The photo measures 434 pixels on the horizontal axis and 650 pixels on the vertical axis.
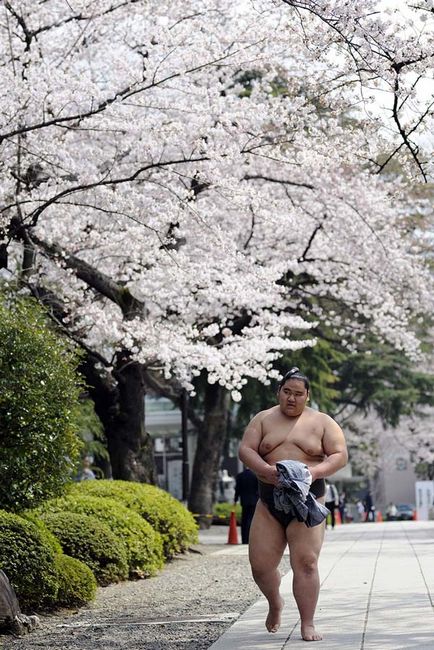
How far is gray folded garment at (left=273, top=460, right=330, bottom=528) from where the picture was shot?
8008mm

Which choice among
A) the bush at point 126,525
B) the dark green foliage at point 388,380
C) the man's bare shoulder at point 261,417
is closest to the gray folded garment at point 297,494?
the man's bare shoulder at point 261,417

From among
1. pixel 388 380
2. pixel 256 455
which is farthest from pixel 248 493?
pixel 388 380

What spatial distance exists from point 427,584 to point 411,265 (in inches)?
608

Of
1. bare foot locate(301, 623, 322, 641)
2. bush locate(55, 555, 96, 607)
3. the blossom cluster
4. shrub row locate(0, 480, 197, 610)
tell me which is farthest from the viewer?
the blossom cluster

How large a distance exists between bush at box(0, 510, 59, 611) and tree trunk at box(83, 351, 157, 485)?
9432mm

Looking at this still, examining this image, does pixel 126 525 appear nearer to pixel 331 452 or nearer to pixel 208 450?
pixel 331 452

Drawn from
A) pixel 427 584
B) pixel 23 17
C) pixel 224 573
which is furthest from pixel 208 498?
pixel 427 584

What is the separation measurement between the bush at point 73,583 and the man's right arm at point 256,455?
3.61 m

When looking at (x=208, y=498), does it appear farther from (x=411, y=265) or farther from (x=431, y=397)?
(x=431, y=397)

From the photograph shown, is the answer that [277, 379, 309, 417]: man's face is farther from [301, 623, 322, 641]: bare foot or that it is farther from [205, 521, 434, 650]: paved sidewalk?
[205, 521, 434, 650]: paved sidewalk

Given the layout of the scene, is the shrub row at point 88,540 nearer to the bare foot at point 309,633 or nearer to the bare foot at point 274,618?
the bare foot at point 274,618

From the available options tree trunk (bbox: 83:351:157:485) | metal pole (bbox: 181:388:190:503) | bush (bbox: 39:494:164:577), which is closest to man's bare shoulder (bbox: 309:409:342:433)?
bush (bbox: 39:494:164:577)

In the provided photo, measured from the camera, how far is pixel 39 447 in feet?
37.4

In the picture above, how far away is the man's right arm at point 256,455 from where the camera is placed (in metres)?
8.20
